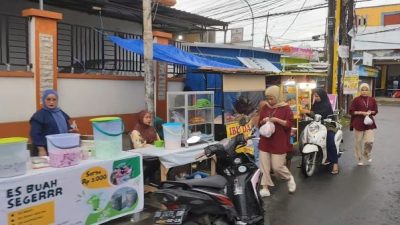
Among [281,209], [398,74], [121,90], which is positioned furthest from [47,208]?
[398,74]

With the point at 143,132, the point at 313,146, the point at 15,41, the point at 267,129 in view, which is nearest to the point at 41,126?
the point at 143,132

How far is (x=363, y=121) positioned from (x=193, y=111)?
3718 mm

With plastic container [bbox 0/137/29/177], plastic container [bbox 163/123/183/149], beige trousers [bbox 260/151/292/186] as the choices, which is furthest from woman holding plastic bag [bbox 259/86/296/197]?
plastic container [bbox 0/137/29/177]

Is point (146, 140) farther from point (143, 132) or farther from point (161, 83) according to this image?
point (161, 83)

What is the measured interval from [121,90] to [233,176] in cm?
604

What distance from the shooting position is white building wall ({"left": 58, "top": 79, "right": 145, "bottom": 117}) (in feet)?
28.3

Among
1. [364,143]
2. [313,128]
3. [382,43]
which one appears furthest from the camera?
[382,43]

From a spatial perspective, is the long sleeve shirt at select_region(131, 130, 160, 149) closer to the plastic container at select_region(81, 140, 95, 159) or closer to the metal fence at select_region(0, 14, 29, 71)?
the plastic container at select_region(81, 140, 95, 159)

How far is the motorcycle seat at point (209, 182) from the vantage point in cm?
395

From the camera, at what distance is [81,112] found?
9000 millimetres

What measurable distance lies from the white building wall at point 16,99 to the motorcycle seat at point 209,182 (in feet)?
15.9

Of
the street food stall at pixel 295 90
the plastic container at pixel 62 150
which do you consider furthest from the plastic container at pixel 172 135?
the street food stall at pixel 295 90

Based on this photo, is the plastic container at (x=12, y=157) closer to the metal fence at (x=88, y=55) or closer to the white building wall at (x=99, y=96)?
the white building wall at (x=99, y=96)

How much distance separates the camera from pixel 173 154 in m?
5.72
